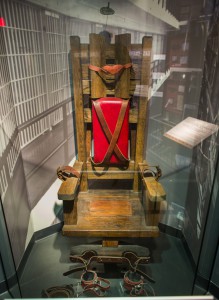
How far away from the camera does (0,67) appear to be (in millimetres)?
1752

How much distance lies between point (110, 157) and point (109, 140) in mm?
164

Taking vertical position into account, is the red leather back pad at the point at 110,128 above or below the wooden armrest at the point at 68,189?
above

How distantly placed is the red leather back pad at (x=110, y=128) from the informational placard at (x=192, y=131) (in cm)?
40

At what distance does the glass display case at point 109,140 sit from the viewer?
5.79 feet

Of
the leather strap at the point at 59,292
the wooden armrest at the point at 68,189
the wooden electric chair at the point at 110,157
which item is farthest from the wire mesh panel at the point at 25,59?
the leather strap at the point at 59,292

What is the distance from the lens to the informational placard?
182 cm

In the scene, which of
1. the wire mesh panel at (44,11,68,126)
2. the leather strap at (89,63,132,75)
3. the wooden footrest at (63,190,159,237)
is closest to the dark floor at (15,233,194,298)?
the wooden footrest at (63,190,159,237)

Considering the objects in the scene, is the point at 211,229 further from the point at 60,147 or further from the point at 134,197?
the point at 60,147

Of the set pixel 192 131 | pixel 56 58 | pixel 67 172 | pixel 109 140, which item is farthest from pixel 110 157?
pixel 56 58

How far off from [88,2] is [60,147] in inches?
47.0

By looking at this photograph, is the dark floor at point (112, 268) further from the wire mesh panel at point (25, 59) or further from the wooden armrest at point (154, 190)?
the wire mesh panel at point (25, 59)

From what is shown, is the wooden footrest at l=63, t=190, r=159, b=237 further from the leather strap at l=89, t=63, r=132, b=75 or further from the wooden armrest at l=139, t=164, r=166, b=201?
the leather strap at l=89, t=63, r=132, b=75

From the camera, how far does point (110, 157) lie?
7.00 feet

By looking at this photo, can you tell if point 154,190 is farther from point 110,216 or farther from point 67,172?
point 67,172
